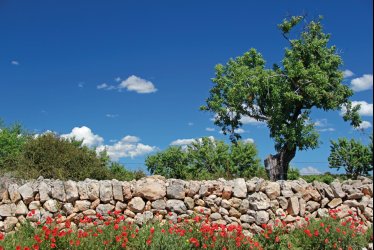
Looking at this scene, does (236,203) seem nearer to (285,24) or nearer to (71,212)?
(71,212)

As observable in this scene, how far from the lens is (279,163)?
2016 cm

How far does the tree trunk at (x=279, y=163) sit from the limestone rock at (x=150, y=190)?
9.18 m

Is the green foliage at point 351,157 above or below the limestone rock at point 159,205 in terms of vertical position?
above

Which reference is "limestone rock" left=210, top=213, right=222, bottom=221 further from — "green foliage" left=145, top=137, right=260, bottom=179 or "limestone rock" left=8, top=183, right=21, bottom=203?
"green foliage" left=145, top=137, right=260, bottom=179

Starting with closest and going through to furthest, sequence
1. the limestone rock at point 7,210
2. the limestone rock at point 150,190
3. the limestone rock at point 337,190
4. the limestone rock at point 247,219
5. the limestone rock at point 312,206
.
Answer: the limestone rock at point 7,210 < the limestone rock at point 150,190 < the limestone rock at point 247,219 < the limestone rock at point 312,206 < the limestone rock at point 337,190

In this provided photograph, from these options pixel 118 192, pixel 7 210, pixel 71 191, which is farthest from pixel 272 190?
pixel 7 210

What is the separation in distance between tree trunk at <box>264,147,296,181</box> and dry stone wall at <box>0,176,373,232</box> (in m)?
7.57

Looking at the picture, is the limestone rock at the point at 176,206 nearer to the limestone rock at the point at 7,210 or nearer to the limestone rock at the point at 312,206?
the limestone rock at the point at 312,206

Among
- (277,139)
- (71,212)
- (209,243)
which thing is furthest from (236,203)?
(277,139)

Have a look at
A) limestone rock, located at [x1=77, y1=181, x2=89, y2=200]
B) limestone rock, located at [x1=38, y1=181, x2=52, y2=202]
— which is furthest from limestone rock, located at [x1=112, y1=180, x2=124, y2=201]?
limestone rock, located at [x1=38, y1=181, x2=52, y2=202]

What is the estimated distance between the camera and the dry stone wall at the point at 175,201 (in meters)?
10.8

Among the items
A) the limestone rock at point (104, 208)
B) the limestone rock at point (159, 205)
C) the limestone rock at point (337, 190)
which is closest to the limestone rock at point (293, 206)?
the limestone rock at point (337, 190)

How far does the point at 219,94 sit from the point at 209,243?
14.8m

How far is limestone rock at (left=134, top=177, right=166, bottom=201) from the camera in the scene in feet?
36.6
